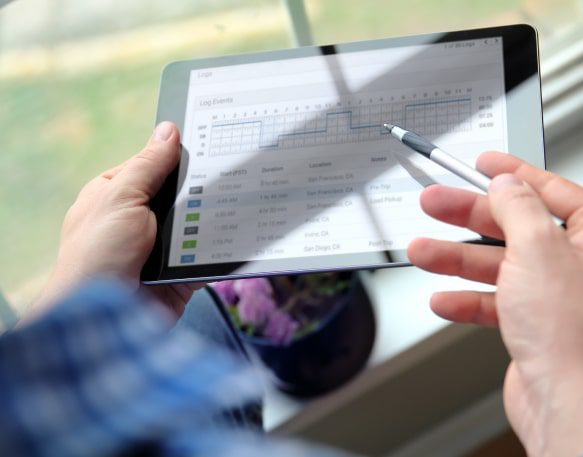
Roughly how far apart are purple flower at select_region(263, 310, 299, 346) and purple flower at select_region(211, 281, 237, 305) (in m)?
0.05

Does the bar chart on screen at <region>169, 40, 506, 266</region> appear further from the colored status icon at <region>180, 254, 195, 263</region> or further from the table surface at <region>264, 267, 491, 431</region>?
the table surface at <region>264, 267, 491, 431</region>

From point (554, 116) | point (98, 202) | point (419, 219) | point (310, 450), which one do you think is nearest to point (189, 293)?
point (98, 202)

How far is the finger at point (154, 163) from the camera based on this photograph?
0.53 metres

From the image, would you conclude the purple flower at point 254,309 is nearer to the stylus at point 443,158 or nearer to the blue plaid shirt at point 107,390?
the stylus at point 443,158

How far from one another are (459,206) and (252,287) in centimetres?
27

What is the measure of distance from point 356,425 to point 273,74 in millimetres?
469

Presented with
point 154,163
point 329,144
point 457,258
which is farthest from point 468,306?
point 154,163

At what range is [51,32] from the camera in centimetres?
70

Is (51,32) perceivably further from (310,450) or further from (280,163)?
(310,450)

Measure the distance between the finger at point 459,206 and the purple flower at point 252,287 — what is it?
0.82ft

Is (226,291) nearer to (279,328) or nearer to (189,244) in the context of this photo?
(279,328)

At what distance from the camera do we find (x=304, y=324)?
2.21 ft

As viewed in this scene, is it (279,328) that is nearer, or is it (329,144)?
(329,144)

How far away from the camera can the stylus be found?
453 mm
